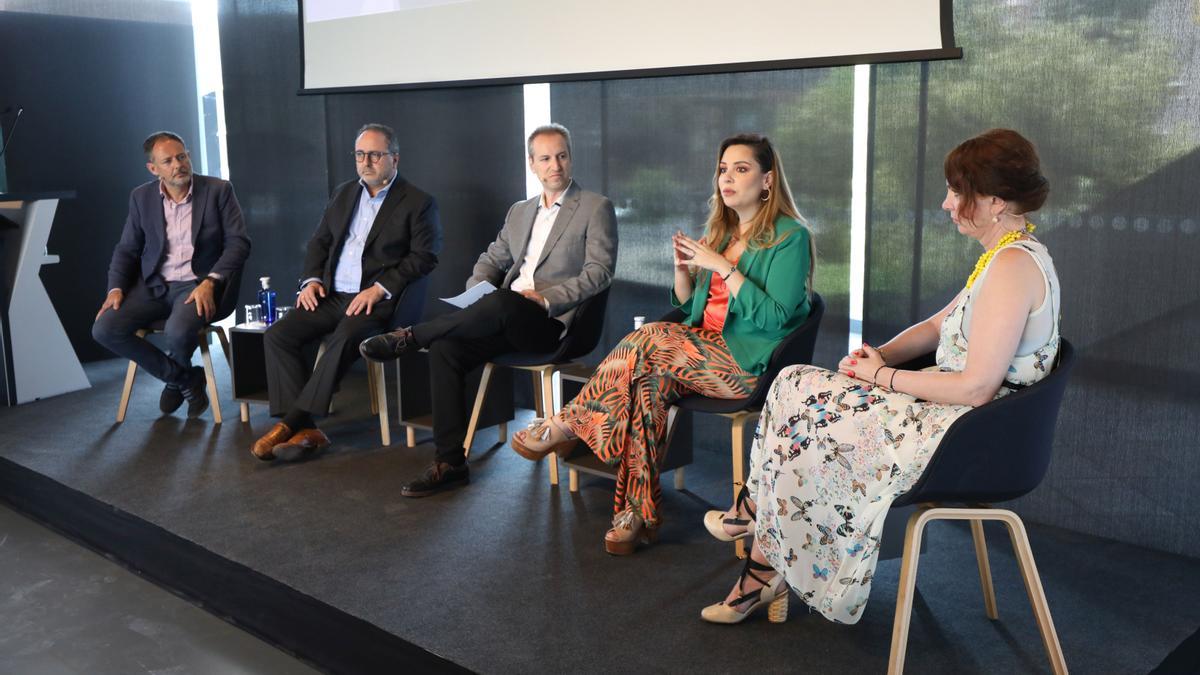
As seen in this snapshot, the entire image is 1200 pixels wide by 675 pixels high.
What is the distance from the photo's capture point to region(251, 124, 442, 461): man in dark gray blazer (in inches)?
171

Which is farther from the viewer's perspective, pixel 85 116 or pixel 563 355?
pixel 85 116

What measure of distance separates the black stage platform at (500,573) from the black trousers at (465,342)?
239mm

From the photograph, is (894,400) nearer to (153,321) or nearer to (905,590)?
(905,590)

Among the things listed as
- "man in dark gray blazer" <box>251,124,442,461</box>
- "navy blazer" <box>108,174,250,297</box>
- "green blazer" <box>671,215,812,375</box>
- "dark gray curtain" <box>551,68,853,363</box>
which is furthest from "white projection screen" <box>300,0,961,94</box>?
"navy blazer" <box>108,174,250,297</box>

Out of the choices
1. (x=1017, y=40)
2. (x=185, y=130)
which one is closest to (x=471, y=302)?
(x=1017, y=40)

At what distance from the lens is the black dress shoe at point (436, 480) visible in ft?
12.8

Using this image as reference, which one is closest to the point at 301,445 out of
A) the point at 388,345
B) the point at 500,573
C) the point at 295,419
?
the point at 295,419

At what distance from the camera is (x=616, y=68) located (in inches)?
173

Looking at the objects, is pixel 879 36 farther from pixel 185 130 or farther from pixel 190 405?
pixel 185 130

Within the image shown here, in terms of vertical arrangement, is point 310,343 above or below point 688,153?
below

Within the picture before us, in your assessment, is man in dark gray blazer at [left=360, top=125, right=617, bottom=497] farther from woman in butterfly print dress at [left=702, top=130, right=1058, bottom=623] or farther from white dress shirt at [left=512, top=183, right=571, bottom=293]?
woman in butterfly print dress at [left=702, top=130, right=1058, bottom=623]

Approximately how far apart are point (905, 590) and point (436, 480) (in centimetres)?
203

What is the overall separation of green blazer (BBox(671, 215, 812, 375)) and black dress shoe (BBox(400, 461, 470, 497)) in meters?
1.23

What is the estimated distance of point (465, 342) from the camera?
13.1 ft
